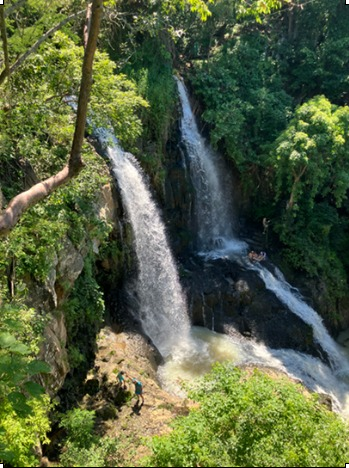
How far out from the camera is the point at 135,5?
14.7 m

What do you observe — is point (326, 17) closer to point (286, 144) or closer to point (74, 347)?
point (286, 144)

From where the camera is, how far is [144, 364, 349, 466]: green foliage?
3738mm

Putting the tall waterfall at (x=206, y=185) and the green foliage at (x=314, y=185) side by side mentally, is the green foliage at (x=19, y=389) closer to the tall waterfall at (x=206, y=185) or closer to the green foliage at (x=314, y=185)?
A: the tall waterfall at (x=206, y=185)

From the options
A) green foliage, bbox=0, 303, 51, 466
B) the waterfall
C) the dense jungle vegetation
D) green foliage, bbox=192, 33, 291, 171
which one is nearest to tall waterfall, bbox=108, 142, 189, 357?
the dense jungle vegetation

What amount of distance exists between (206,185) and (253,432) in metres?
12.1

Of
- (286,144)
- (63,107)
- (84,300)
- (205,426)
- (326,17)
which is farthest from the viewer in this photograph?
(326,17)

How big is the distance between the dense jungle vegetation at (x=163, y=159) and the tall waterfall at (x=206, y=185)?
74 cm

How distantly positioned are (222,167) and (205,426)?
1304cm

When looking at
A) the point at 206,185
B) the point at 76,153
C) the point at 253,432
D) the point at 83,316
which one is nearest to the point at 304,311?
the point at 206,185

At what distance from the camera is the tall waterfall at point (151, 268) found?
11648 mm

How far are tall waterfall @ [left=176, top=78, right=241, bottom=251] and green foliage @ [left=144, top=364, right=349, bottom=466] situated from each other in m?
10.7

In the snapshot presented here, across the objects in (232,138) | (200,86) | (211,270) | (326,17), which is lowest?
(211,270)

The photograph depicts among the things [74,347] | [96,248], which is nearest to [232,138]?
[96,248]

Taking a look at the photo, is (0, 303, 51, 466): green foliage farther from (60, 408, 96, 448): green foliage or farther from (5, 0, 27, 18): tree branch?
(5, 0, 27, 18): tree branch
